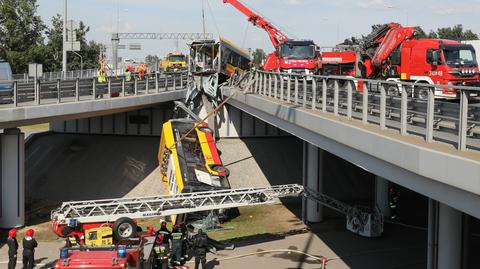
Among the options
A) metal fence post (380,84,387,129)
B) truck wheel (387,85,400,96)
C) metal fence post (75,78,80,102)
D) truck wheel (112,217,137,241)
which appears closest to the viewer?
metal fence post (380,84,387,129)

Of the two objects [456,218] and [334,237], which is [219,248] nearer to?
[334,237]

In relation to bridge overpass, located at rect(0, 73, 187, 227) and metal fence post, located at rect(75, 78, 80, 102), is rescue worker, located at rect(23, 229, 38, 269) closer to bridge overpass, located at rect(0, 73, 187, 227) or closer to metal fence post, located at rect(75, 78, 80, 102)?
bridge overpass, located at rect(0, 73, 187, 227)

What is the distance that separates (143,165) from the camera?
3078 centimetres

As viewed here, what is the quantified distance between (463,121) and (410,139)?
1478 millimetres

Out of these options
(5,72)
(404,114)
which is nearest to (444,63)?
(404,114)

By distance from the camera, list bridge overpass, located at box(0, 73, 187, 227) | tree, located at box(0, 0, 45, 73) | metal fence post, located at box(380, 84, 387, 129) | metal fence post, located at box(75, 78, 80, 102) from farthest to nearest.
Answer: tree, located at box(0, 0, 45, 73), metal fence post, located at box(75, 78, 80, 102), bridge overpass, located at box(0, 73, 187, 227), metal fence post, located at box(380, 84, 387, 129)

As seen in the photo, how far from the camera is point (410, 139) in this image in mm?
9531

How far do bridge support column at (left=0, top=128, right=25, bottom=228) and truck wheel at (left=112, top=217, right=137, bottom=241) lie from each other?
8635 mm

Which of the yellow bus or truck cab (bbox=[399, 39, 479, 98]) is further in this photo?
the yellow bus

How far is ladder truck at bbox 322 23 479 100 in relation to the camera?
66.5 feet

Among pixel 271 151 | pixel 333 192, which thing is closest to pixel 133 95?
pixel 271 151

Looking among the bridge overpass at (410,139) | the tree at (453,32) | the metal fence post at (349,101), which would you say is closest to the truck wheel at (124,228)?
the bridge overpass at (410,139)

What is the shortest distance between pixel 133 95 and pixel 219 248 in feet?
38.3

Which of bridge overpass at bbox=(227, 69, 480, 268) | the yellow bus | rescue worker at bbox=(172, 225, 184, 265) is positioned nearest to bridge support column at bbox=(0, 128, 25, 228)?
the yellow bus
